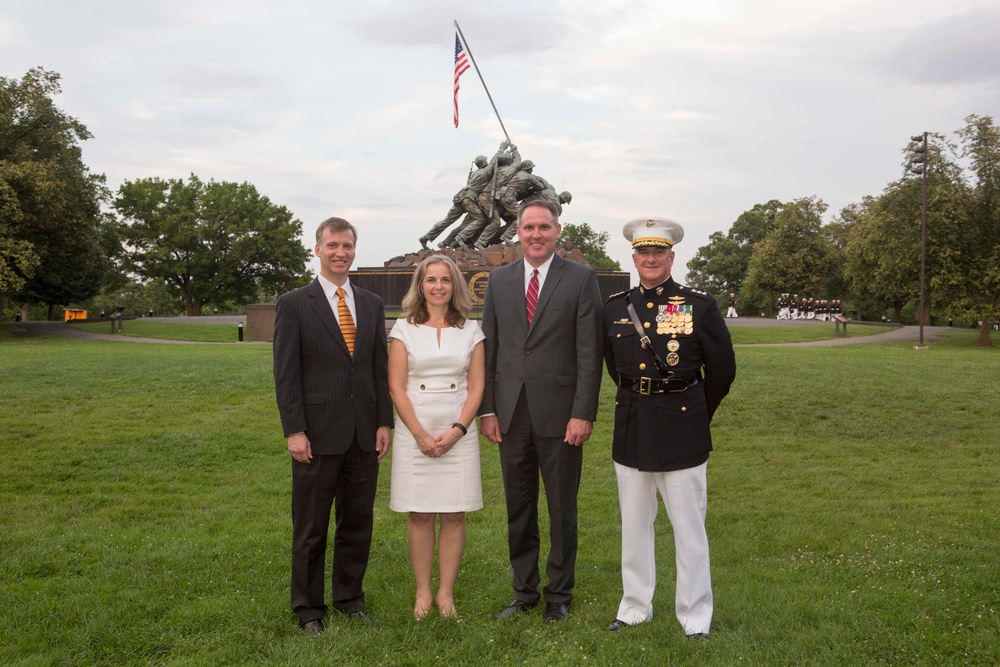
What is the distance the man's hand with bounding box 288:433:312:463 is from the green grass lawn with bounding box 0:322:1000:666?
2.96ft

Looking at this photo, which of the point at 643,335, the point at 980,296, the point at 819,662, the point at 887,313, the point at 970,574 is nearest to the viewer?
the point at 819,662

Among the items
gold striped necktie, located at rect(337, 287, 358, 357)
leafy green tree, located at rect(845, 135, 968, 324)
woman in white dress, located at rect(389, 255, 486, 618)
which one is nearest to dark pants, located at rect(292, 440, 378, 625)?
woman in white dress, located at rect(389, 255, 486, 618)

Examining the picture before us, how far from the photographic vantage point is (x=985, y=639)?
407cm

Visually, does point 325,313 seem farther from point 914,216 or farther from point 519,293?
point 914,216

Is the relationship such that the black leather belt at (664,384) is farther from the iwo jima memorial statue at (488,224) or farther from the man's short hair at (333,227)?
the iwo jima memorial statue at (488,224)

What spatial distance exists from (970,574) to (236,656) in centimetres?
428

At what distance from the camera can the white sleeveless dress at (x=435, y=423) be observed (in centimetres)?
436

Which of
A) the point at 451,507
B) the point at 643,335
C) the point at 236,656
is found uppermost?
the point at 643,335

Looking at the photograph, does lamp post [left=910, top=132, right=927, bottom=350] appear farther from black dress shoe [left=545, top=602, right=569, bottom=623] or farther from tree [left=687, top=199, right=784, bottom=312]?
tree [left=687, top=199, right=784, bottom=312]

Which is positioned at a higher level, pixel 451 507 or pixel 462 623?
pixel 451 507

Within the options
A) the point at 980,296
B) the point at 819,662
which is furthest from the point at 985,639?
the point at 980,296

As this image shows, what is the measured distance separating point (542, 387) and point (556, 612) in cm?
122

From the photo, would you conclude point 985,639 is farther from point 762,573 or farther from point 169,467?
point 169,467

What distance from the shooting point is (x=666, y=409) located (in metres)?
4.18
